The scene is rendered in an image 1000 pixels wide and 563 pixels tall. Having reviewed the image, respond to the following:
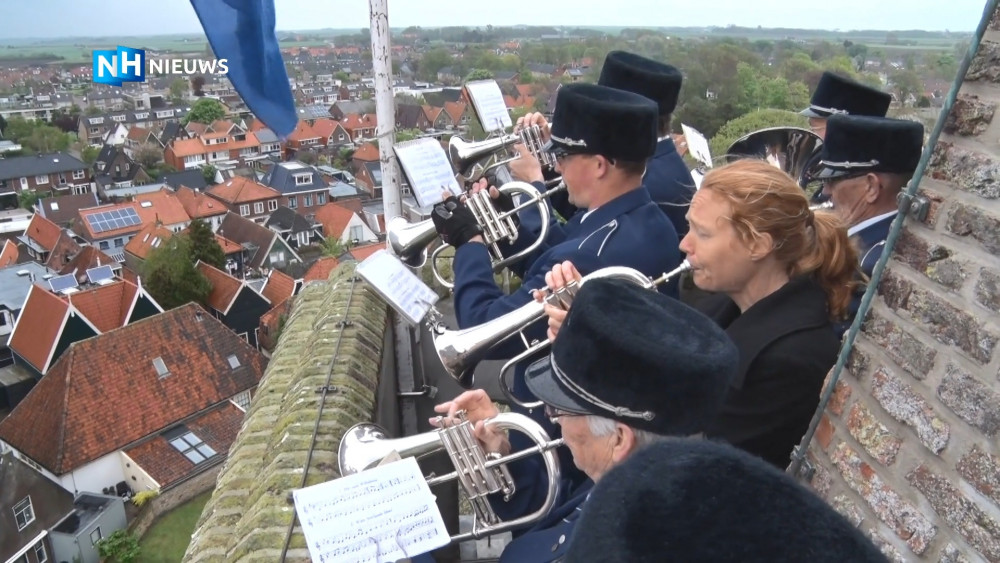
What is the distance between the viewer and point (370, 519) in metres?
2.38

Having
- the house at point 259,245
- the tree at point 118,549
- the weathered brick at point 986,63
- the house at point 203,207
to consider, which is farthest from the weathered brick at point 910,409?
the house at point 203,207

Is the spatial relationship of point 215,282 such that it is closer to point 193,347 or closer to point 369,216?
point 193,347

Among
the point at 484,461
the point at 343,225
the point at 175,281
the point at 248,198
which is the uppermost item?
the point at 484,461

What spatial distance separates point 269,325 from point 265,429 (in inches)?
1006

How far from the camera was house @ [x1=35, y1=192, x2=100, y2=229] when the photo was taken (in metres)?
49.1

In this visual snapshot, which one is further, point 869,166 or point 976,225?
point 869,166

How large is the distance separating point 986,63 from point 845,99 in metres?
4.03

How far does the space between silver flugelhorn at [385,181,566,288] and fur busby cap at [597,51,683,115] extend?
4.21 ft

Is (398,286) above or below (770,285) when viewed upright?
below

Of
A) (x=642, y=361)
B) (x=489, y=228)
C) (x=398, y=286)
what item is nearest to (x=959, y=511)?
(x=642, y=361)

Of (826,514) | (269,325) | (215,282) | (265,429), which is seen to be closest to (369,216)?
(215,282)

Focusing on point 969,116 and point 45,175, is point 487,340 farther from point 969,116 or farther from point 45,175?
point 45,175

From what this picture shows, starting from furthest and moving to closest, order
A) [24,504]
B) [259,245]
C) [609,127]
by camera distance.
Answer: [259,245] → [24,504] → [609,127]

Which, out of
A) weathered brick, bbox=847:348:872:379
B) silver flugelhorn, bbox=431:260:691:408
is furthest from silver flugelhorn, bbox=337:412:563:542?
weathered brick, bbox=847:348:872:379
